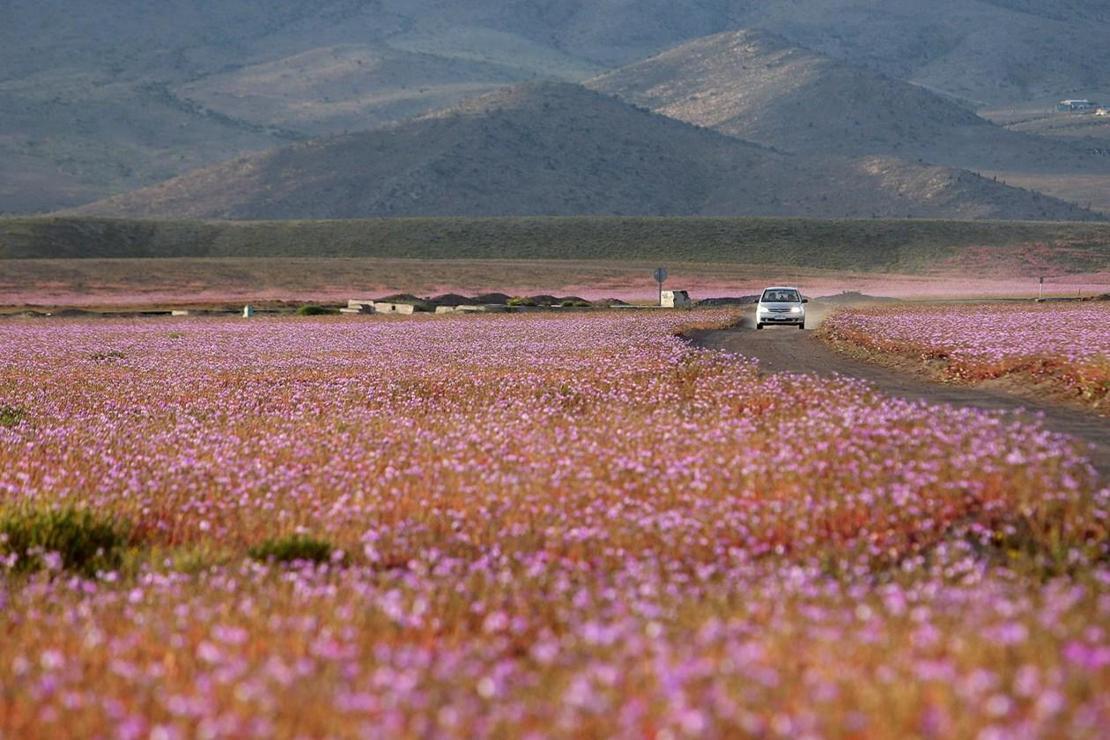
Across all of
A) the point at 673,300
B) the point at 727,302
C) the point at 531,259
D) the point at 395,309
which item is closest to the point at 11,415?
the point at 395,309

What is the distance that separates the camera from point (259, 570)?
8.11 metres

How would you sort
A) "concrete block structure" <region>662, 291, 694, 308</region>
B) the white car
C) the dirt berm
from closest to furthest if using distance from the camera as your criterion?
1. the dirt berm
2. the white car
3. "concrete block structure" <region>662, 291, 694, 308</region>

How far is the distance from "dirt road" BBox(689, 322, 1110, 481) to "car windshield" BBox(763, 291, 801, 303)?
4.17 meters

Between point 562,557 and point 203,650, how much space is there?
10.9 feet

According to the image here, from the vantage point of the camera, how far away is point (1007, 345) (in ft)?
101

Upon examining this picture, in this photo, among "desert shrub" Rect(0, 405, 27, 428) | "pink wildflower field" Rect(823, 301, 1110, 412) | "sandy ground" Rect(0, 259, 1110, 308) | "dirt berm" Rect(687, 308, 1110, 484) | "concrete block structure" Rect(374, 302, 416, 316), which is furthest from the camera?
"sandy ground" Rect(0, 259, 1110, 308)

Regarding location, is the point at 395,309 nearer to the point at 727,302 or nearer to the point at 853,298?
the point at 727,302

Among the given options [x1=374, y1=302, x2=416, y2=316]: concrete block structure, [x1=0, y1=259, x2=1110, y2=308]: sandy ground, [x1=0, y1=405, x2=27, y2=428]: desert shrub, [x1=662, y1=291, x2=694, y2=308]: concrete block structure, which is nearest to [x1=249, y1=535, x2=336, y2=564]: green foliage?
[x1=0, y1=405, x2=27, y2=428]: desert shrub

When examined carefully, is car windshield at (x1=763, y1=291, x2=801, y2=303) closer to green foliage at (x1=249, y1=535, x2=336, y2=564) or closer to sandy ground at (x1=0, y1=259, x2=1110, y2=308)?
green foliage at (x1=249, y1=535, x2=336, y2=564)

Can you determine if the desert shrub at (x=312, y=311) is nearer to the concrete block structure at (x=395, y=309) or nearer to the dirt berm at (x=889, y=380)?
the concrete block structure at (x=395, y=309)

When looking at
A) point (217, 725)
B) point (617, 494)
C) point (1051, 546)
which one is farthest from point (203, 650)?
point (1051, 546)

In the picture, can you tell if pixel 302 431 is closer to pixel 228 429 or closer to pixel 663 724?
pixel 228 429

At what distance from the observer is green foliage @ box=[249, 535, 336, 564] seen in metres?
8.69

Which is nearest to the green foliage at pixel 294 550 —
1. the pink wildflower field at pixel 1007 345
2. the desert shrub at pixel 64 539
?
the desert shrub at pixel 64 539
